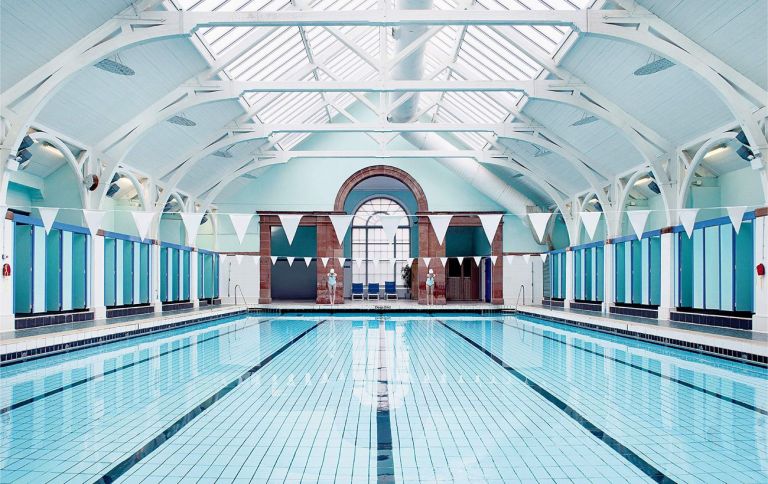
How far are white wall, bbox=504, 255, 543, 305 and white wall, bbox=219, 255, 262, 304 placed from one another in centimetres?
925

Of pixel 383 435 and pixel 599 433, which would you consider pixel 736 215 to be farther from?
pixel 383 435

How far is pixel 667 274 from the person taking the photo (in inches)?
523

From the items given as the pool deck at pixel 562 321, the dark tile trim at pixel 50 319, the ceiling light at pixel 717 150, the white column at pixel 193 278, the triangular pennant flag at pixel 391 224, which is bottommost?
the pool deck at pixel 562 321

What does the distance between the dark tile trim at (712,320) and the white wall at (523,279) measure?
30.0 feet

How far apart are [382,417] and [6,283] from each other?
7.87m

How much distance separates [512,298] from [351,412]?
57.5 feet

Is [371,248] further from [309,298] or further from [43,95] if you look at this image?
[43,95]

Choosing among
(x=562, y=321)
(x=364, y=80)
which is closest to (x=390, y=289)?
(x=562, y=321)

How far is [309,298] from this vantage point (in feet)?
87.4

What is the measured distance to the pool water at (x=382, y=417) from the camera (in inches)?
150

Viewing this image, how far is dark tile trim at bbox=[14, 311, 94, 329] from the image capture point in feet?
35.2

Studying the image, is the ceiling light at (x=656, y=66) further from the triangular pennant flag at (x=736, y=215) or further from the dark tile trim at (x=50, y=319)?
the dark tile trim at (x=50, y=319)

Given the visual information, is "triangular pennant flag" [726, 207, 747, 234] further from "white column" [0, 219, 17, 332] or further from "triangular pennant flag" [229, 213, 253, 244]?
"white column" [0, 219, 17, 332]

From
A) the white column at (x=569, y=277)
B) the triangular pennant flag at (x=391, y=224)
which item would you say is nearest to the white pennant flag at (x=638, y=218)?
the triangular pennant flag at (x=391, y=224)
